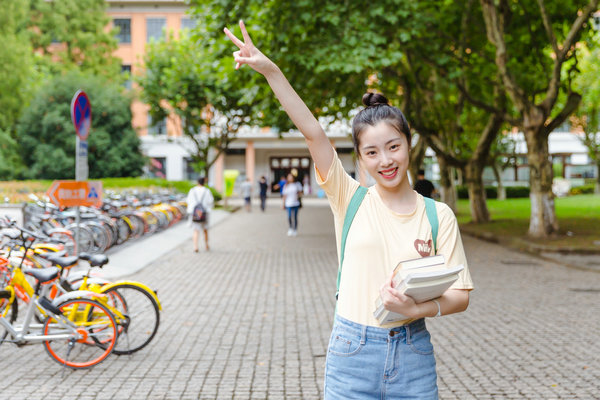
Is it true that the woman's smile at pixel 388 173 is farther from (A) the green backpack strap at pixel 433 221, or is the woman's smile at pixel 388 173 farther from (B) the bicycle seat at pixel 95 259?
(B) the bicycle seat at pixel 95 259

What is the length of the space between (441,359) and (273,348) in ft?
5.10

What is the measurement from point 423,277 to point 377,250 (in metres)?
0.33

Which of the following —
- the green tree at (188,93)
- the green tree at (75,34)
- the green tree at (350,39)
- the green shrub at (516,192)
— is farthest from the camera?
the green tree at (75,34)

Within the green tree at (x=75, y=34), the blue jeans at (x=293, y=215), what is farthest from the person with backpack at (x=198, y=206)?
the green tree at (x=75, y=34)

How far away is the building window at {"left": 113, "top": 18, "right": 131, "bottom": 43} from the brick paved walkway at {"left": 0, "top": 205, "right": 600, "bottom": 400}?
45.0 metres

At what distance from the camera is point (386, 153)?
234 cm

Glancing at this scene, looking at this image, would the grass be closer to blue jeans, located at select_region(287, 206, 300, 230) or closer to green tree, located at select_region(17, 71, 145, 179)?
blue jeans, located at select_region(287, 206, 300, 230)

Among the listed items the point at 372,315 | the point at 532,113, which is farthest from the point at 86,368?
the point at 532,113

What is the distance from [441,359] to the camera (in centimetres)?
584

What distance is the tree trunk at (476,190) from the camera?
69.1ft

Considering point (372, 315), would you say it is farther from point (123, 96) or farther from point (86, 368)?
point (123, 96)

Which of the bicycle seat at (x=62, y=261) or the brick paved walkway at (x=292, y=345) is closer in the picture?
the brick paved walkway at (x=292, y=345)

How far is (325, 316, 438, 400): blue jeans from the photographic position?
2338mm

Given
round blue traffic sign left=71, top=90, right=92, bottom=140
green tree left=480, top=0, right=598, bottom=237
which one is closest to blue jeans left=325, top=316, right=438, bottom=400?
round blue traffic sign left=71, top=90, right=92, bottom=140
